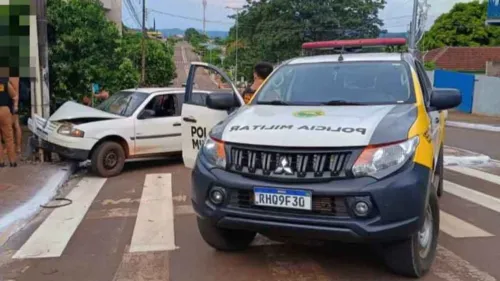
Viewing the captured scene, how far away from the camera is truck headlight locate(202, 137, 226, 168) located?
14.2 ft

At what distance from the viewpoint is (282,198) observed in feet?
13.3

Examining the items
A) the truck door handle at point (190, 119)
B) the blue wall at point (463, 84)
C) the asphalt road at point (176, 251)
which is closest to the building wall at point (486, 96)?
the blue wall at point (463, 84)

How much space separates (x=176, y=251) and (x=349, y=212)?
6.56ft

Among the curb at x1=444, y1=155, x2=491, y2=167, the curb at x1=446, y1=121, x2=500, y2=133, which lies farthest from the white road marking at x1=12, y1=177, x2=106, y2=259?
the curb at x1=446, y1=121, x2=500, y2=133

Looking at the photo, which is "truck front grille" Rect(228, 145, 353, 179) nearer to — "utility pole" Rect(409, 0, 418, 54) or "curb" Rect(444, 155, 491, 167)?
"curb" Rect(444, 155, 491, 167)

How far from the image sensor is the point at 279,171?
408 cm

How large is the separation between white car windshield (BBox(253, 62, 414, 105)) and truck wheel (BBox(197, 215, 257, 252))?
51.7 inches

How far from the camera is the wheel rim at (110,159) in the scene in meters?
9.50

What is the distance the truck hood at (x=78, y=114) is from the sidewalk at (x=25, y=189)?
0.91 m

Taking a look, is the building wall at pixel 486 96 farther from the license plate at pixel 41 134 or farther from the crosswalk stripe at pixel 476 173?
the license plate at pixel 41 134

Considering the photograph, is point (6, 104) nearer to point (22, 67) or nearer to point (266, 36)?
point (22, 67)

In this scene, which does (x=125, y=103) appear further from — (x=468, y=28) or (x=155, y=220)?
(x=468, y=28)

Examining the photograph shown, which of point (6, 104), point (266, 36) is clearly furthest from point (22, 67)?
point (266, 36)

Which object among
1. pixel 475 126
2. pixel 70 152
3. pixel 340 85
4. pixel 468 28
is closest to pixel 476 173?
pixel 340 85
